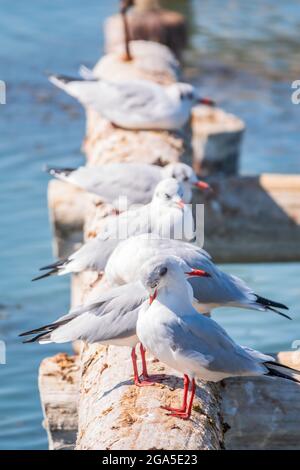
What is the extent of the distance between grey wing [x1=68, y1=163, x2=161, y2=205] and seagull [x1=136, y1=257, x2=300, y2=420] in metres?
1.97

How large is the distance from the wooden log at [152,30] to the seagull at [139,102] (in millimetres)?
2672

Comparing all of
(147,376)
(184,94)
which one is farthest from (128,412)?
(184,94)

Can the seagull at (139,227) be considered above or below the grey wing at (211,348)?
above

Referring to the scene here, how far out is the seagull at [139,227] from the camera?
16.0 ft

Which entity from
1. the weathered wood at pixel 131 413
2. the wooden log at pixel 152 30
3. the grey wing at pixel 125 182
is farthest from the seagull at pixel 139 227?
the wooden log at pixel 152 30

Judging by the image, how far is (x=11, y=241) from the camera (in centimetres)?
833

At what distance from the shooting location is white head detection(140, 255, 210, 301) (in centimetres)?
373

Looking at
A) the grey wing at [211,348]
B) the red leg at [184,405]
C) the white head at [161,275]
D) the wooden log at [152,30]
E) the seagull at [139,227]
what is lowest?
the red leg at [184,405]

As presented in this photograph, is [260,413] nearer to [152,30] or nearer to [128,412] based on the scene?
[128,412]

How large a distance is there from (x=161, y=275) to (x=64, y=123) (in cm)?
800

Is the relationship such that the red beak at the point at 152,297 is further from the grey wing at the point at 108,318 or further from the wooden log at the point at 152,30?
the wooden log at the point at 152,30

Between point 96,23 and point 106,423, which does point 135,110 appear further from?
point 96,23

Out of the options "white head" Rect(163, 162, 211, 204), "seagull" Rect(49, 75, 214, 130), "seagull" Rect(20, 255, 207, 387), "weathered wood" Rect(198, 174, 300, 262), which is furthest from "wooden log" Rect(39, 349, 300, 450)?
"seagull" Rect(49, 75, 214, 130)

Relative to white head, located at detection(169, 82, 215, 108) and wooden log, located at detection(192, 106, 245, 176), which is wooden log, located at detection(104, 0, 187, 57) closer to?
wooden log, located at detection(192, 106, 245, 176)
